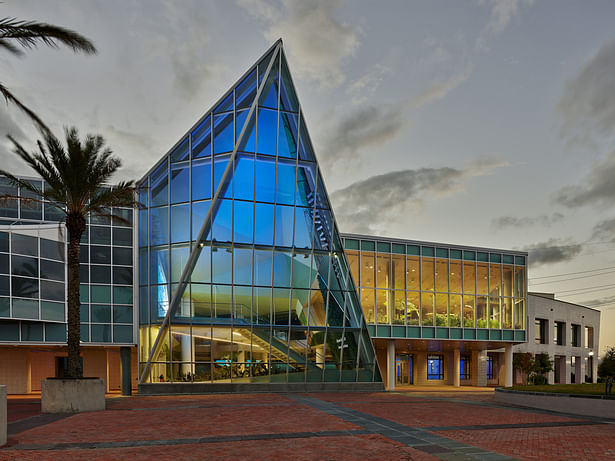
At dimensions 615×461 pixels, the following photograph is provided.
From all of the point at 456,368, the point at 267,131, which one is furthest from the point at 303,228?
the point at 456,368

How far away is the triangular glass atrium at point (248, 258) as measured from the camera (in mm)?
29922

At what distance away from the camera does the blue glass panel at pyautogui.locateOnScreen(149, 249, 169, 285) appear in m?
31.1

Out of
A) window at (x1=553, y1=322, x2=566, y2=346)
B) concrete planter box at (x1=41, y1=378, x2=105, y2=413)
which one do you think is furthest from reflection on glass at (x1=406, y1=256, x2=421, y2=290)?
window at (x1=553, y1=322, x2=566, y2=346)

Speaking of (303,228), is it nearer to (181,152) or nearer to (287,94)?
(287,94)

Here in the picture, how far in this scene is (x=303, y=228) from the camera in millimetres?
32344

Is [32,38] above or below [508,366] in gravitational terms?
above

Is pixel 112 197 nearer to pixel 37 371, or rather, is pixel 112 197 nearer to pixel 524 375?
pixel 37 371

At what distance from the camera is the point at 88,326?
103 ft

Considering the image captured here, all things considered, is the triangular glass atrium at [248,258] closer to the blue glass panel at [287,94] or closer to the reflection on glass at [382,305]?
the blue glass panel at [287,94]

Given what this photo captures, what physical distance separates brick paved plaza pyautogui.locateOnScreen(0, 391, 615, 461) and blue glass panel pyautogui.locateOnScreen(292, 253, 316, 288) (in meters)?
10.5

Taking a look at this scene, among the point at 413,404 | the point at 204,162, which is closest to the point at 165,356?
the point at 204,162

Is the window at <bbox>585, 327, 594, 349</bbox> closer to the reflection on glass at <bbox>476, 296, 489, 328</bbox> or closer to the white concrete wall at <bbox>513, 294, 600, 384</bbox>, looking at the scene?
the white concrete wall at <bbox>513, 294, 600, 384</bbox>

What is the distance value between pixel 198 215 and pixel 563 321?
47.7 meters

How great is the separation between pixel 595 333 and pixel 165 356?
59229 mm
